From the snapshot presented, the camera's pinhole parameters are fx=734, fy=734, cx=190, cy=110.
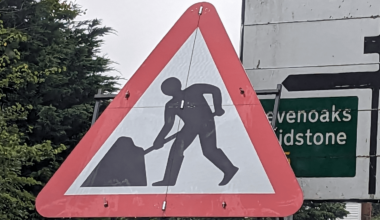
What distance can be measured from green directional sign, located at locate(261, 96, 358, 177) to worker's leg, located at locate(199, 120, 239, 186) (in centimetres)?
99

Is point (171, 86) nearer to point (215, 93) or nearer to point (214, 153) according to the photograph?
point (215, 93)

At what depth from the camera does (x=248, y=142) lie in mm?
2783

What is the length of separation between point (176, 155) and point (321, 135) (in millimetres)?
1137

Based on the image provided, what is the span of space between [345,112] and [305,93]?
0.78 feet

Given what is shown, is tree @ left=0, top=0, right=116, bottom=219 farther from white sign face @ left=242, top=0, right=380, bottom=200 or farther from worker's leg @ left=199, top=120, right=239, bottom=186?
worker's leg @ left=199, top=120, right=239, bottom=186

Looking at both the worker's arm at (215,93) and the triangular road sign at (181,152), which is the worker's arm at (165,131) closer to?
the triangular road sign at (181,152)

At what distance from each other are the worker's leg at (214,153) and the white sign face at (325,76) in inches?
39.2

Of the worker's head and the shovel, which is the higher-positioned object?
the worker's head

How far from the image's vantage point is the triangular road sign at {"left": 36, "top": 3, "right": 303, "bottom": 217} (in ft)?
8.86

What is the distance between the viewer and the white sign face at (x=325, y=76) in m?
3.60

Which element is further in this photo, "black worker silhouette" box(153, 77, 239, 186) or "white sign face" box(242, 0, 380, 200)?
"white sign face" box(242, 0, 380, 200)

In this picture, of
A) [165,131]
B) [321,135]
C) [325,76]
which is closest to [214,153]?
[165,131]

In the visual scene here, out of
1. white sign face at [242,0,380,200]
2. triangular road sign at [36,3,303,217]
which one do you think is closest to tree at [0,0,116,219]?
white sign face at [242,0,380,200]

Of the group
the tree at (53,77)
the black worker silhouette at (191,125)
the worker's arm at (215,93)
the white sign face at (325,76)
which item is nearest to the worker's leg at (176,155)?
the black worker silhouette at (191,125)
